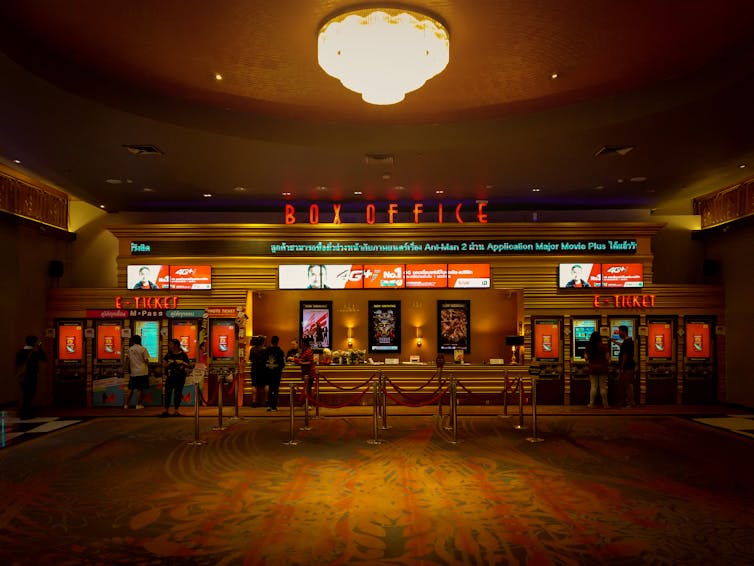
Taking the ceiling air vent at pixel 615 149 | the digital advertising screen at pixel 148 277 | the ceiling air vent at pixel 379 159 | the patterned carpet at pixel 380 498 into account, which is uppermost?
the ceiling air vent at pixel 615 149

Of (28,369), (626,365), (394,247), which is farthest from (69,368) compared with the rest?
(626,365)

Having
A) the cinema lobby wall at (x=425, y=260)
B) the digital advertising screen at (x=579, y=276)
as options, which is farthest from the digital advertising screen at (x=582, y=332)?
the digital advertising screen at (x=579, y=276)

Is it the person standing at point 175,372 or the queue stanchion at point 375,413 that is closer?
the queue stanchion at point 375,413

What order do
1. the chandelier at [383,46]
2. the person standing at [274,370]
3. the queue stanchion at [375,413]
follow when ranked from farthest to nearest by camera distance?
the person standing at [274,370] < the queue stanchion at [375,413] < the chandelier at [383,46]

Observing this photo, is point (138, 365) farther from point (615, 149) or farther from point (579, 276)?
point (615, 149)

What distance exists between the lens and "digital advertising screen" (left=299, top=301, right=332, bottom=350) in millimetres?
12148

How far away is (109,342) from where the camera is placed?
11.3 meters

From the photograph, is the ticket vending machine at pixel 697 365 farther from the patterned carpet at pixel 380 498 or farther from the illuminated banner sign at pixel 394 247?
the patterned carpet at pixel 380 498

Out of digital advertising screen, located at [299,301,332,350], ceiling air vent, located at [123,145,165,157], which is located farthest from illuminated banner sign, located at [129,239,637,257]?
ceiling air vent, located at [123,145,165,157]

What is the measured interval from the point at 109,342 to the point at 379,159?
23.5ft

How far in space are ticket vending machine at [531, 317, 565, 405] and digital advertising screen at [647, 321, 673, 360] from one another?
6.33ft

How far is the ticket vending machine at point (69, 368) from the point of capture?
11.3 m

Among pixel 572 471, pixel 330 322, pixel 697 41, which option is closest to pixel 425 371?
pixel 330 322

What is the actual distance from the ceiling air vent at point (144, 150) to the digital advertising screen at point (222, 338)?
4.14 metres
